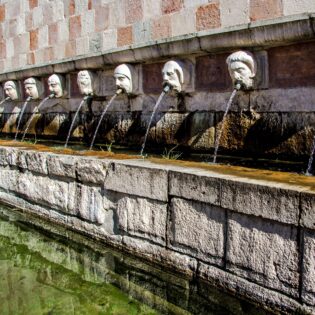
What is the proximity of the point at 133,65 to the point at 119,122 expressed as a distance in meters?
0.73

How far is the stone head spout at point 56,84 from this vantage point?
6582 mm

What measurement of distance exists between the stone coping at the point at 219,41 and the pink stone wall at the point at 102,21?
954mm

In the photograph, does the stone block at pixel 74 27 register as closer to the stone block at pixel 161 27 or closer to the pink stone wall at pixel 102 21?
the pink stone wall at pixel 102 21

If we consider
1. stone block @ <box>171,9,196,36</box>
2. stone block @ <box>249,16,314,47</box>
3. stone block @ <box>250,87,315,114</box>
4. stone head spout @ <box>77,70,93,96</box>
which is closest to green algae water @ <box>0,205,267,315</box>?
stone block @ <box>250,87,315,114</box>

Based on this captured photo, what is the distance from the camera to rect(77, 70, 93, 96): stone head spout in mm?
5914

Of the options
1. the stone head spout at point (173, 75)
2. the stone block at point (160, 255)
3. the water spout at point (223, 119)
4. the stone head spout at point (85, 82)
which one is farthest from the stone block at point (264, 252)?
the stone head spout at point (85, 82)

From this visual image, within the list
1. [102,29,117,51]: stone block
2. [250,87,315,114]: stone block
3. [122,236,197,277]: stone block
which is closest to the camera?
[122,236,197,277]: stone block

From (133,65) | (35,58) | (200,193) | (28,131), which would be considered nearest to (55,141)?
(28,131)

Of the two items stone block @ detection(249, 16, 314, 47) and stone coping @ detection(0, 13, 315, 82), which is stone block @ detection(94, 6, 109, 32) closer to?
stone coping @ detection(0, 13, 315, 82)

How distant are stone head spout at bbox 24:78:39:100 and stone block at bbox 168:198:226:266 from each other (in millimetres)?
4824

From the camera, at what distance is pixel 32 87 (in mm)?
7203

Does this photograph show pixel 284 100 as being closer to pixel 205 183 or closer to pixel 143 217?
pixel 205 183

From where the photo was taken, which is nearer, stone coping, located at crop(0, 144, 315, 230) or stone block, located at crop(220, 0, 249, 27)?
stone coping, located at crop(0, 144, 315, 230)

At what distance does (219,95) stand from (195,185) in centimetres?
176
